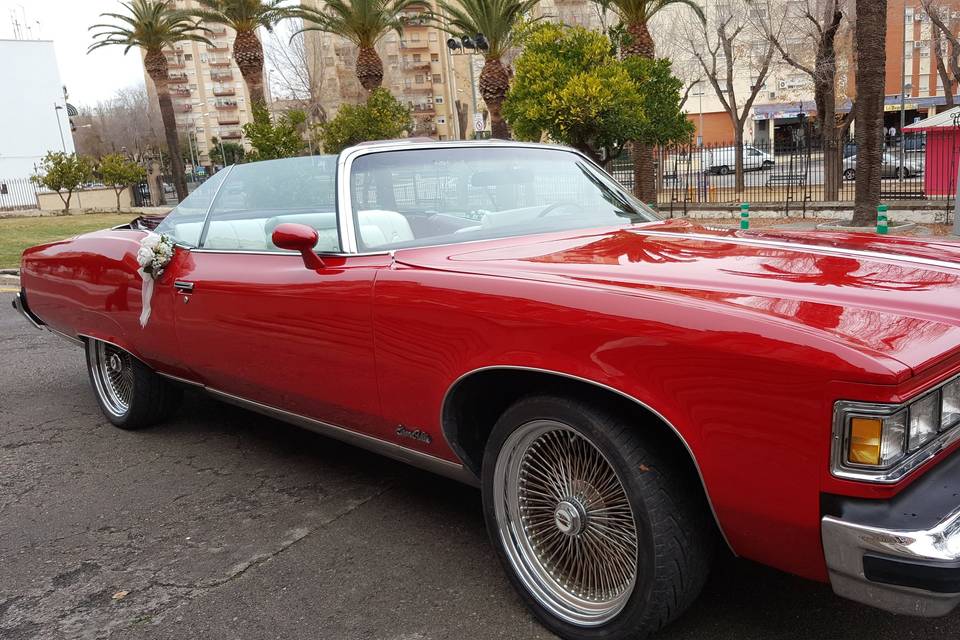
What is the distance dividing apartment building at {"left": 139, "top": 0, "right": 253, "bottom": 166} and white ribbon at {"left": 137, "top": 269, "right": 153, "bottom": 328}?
91647mm

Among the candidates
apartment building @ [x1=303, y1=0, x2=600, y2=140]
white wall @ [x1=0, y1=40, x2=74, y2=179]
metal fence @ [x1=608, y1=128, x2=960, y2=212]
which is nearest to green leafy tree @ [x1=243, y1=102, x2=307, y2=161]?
metal fence @ [x1=608, y1=128, x2=960, y2=212]

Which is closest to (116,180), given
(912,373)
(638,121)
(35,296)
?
(638,121)

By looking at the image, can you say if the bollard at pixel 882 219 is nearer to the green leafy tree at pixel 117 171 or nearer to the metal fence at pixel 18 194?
the green leafy tree at pixel 117 171

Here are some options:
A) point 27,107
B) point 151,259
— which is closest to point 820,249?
point 151,259

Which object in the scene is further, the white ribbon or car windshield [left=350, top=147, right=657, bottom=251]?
the white ribbon

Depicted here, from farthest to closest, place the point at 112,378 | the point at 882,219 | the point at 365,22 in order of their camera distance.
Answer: the point at 365,22 → the point at 882,219 → the point at 112,378

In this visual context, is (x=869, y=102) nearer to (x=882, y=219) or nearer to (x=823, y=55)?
(x=882, y=219)

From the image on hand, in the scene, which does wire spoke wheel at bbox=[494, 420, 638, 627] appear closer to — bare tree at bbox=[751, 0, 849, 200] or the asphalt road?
the asphalt road

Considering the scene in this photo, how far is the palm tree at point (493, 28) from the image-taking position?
65.1ft

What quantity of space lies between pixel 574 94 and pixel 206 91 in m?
87.9

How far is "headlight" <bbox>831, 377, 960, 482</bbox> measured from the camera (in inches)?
63.9

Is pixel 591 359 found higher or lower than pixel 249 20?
lower

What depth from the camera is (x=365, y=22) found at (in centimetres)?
2283

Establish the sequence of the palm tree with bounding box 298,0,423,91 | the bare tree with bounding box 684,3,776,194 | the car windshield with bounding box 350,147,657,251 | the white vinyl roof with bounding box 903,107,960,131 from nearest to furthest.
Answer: the car windshield with bounding box 350,147,657,251 < the white vinyl roof with bounding box 903,107,960,131 < the palm tree with bounding box 298,0,423,91 < the bare tree with bounding box 684,3,776,194
